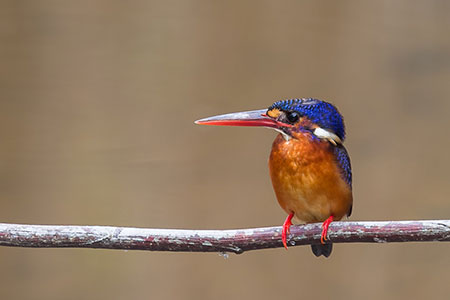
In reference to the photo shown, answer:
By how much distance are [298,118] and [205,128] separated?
3.67 feet

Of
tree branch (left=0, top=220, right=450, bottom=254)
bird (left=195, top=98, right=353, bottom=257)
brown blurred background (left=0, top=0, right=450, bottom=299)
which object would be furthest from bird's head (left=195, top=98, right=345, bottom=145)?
brown blurred background (left=0, top=0, right=450, bottom=299)

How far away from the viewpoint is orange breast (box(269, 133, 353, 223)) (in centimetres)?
117

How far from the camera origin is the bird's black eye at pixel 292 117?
→ 113cm

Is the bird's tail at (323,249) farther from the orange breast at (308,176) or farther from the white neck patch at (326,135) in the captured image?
the white neck patch at (326,135)

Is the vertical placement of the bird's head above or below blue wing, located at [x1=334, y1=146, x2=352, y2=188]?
above

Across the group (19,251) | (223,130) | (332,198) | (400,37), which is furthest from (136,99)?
(332,198)

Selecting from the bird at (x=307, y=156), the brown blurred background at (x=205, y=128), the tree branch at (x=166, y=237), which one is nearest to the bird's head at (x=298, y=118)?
the bird at (x=307, y=156)

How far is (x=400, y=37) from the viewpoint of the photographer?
2.22 meters

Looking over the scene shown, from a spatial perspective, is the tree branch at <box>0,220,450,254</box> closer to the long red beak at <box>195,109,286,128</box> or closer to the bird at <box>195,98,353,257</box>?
the bird at <box>195,98,353,257</box>

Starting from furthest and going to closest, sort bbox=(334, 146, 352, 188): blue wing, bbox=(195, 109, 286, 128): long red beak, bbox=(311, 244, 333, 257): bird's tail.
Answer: bbox=(311, 244, 333, 257): bird's tail → bbox=(334, 146, 352, 188): blue wing → bbox=(195, 109, 286, 128): long red beak

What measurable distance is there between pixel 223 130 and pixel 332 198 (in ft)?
3.42

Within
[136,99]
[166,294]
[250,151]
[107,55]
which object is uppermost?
[107,55]

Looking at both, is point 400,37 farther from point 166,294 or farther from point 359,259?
point 166,294

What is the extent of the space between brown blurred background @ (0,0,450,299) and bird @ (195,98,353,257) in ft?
3.21
